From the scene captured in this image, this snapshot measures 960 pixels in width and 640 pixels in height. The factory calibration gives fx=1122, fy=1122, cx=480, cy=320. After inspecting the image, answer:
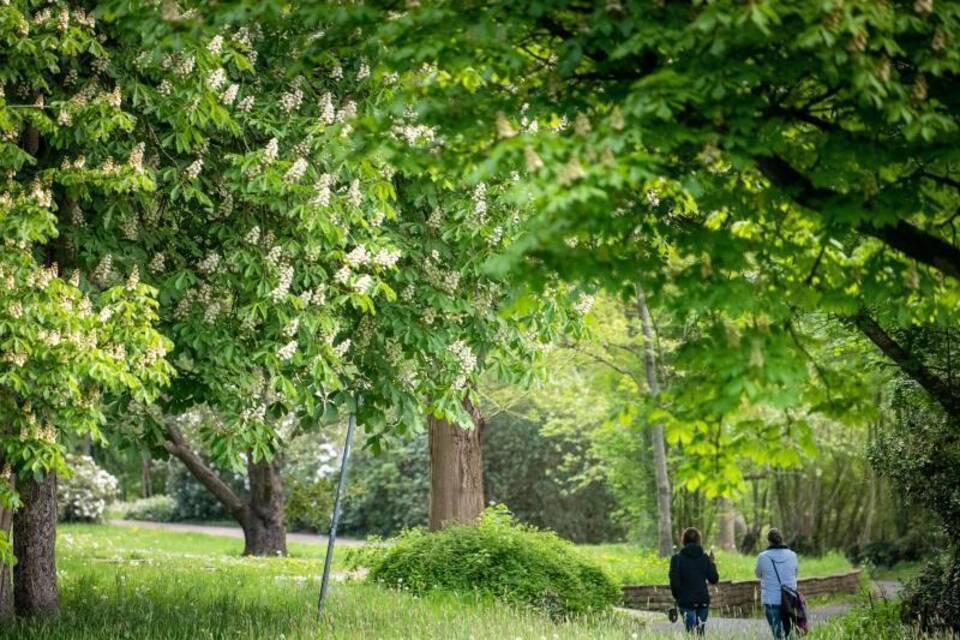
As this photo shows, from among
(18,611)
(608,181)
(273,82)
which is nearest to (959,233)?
(608,181)

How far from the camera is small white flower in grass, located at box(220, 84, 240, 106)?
28.6 ft

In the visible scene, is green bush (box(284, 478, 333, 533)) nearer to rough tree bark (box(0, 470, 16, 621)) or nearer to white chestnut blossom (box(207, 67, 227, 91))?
rough tree bark (box(0, 470, 16, 621))

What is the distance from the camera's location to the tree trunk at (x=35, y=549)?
10891 mm

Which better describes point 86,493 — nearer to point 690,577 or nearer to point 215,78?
point 690,577

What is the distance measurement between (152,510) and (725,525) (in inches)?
828

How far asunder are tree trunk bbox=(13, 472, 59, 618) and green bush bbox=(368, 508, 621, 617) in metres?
4.02

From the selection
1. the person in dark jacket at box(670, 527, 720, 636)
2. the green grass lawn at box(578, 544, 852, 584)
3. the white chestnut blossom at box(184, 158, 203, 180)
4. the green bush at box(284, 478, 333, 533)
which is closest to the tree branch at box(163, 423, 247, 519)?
the green bush at box(284, 478, 333, 533)

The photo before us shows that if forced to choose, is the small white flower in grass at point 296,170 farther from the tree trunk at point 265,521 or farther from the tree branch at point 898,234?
the tree trunk at point 265,521

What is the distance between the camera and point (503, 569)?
505 inches

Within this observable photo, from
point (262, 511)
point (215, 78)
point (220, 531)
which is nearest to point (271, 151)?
point (215, 78)

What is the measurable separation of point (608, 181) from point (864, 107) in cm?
149

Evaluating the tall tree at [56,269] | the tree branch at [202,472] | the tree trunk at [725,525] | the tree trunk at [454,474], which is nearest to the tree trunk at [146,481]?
the tree branch at [202,472]

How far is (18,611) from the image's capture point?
35.9ft

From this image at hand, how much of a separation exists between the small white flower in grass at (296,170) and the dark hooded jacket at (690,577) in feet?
19.0
